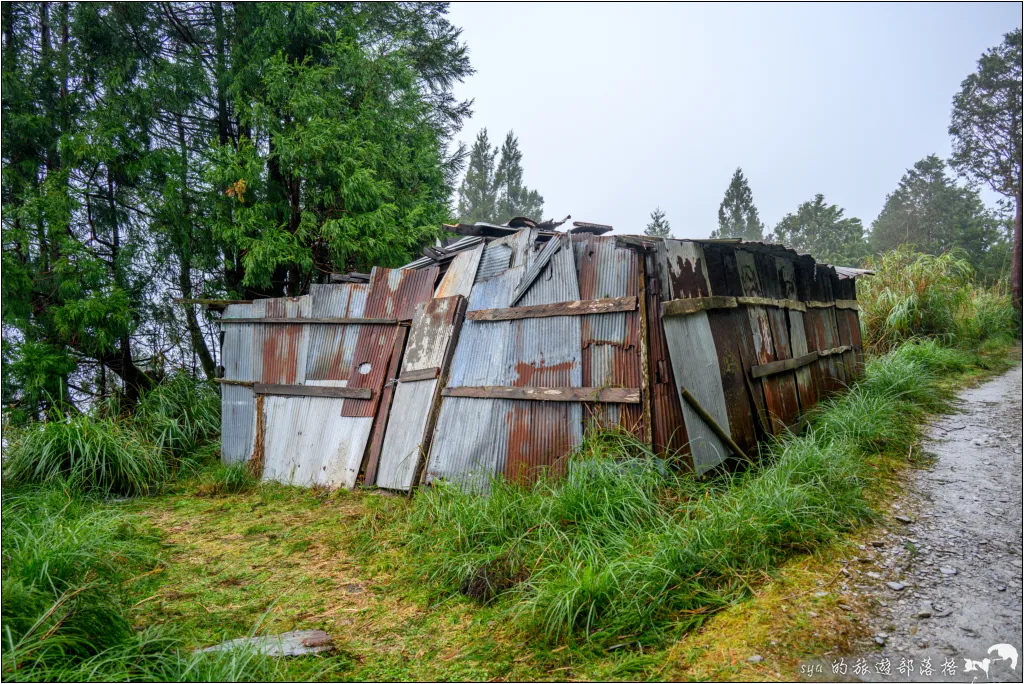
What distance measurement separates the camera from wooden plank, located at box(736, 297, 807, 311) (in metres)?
5.51

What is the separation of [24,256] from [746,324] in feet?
28.9

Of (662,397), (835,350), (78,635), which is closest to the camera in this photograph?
(78,635)

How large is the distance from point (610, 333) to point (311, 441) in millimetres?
3693

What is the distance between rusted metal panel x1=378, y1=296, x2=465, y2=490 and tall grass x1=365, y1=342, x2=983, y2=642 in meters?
0.53

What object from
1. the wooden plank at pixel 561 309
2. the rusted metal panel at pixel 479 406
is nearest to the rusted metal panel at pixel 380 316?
the rusted metal panel at pixel 479 406

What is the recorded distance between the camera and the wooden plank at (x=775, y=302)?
5511 millimetres

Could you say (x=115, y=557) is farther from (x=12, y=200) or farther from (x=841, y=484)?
(x=12, y=200)

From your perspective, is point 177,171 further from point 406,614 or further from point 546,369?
point 406,614

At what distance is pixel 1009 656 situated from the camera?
257 cm

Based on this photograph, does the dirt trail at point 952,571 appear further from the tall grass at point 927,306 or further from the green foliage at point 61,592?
the tall grass at point 927,306

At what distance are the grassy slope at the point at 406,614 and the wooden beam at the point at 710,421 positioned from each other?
1.02 m

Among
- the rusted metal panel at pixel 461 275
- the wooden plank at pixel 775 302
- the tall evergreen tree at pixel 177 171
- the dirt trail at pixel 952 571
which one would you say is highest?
the tall evergreen tree at pixel 177 171

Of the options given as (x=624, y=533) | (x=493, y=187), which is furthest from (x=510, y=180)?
(x=624, y=533)

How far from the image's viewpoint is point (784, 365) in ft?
19.3
